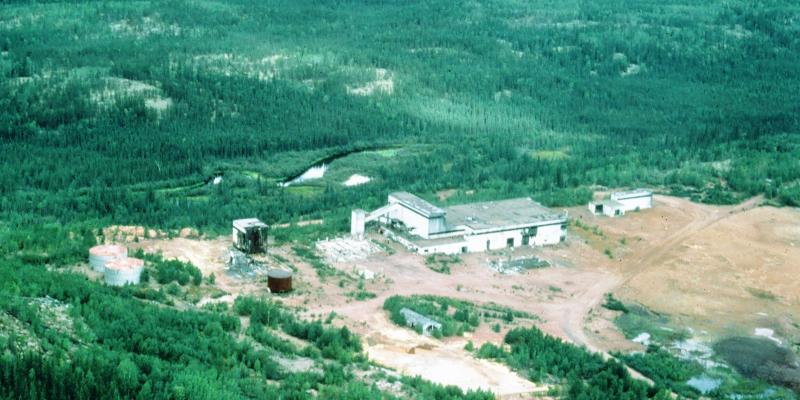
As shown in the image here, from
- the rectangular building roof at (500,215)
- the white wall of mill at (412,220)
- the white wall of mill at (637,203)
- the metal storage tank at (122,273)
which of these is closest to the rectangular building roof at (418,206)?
the white wall of mill at (412,220)

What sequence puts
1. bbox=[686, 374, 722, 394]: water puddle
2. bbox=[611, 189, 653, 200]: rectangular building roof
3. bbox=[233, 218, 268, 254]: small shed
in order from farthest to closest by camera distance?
bbox=[611, 189, 653, 200]: rectangular building roof → bbox=[233, 218, 268, 254]: small shed → bbox=[686, 374, 722, 394]: water puddle

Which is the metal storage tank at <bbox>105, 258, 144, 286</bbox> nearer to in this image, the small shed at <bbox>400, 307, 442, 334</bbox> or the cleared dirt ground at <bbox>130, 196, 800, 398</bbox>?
the cleared dirt ground at <bbox>130, 196, 800, 398</bbox>

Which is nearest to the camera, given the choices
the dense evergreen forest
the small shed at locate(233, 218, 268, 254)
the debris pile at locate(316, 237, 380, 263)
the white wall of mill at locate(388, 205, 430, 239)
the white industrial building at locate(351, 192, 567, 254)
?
the small shed at locate(233, 218, 268, 254)

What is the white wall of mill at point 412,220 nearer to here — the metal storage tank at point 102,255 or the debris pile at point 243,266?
the debris pile at point 243,266

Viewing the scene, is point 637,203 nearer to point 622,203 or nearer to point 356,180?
point 622,203

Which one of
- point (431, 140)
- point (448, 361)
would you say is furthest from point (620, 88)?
point (448, 361)

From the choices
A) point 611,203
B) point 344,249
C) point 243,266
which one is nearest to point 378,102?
point 611,203

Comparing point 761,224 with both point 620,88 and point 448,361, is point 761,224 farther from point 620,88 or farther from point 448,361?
point 620,88

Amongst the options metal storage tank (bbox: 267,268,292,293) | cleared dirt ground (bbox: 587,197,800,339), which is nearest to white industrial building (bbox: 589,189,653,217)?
cleared dirt ground (bbox: 587,197,800,339)

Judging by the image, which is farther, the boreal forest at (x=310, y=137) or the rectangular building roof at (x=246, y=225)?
the rectangular building roof at (x=246, y=225)
